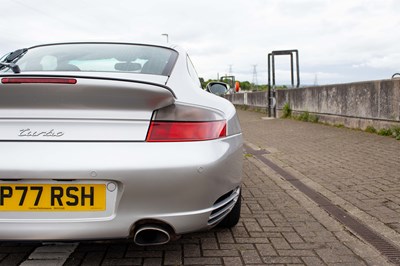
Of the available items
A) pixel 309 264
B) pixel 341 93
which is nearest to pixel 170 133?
pixel 309 264

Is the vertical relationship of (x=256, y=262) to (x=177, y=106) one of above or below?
below

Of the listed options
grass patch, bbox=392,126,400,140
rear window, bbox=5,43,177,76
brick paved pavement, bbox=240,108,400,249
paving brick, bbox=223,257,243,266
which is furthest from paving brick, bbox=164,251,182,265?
grass patch, bbox=392,126,400,140

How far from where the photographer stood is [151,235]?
2.05m

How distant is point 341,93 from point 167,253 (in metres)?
8.80

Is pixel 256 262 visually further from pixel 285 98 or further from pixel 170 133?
pixel 285 98

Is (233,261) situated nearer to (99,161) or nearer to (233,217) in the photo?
(233,217)

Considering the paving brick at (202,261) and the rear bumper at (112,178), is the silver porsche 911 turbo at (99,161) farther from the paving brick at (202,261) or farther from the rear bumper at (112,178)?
the paving brick at (202,261)

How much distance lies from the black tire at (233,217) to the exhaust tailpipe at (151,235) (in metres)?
0.95

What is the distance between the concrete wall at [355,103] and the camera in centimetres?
787

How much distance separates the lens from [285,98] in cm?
1519

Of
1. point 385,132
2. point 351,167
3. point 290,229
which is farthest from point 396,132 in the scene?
point 290,229

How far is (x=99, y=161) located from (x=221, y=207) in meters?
0.80

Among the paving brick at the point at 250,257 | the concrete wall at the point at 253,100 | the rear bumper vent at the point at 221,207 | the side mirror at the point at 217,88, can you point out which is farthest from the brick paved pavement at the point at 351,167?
the concrete wall at the point at 253,100

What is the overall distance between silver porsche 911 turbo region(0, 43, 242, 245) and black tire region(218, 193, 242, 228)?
2.69ft
